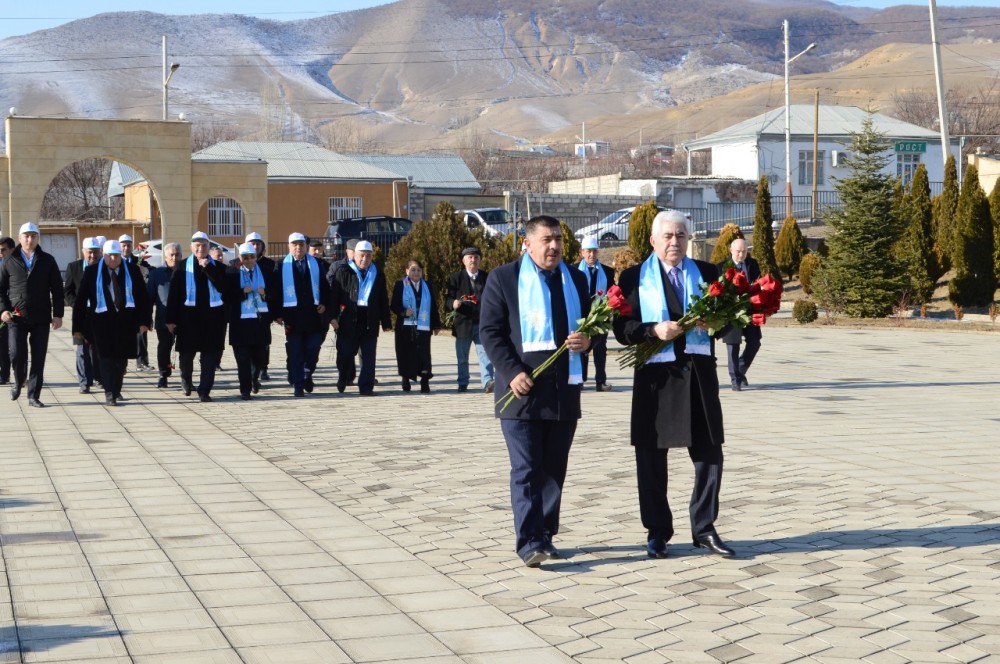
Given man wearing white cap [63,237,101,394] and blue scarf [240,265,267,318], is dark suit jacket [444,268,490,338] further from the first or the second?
man wearing white cap [63,237,101,394]

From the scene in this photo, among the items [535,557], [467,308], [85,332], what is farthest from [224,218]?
[535,557]

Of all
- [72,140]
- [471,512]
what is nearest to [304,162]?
[72,140]

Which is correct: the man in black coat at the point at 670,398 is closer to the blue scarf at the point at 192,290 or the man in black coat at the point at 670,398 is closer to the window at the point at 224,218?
the blue scarf at the point at 192,290

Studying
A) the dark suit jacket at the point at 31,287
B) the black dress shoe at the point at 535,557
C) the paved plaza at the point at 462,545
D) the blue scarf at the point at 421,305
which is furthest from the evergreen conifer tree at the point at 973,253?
the black dress shoe at the point at 535,557

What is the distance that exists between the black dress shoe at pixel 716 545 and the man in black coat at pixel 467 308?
8177 mm

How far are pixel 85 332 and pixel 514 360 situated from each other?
8.92m

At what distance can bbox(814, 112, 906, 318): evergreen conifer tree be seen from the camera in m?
27.5

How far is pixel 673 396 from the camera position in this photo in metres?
6.85

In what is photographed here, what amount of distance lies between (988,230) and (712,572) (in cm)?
2427

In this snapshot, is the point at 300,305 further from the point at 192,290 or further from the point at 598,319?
the point at 598,319

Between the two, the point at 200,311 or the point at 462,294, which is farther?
the point at 462,294

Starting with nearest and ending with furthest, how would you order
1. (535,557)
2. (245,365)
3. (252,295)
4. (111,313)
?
(535,557), (111,313), (245,365), (252,295)

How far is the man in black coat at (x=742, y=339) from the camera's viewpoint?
13867mm

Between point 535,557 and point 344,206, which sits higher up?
point 344,206
